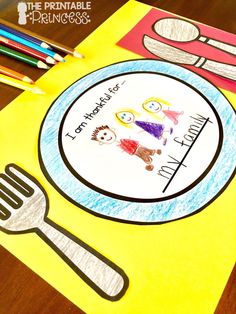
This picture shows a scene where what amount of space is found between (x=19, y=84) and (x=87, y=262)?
29 cm

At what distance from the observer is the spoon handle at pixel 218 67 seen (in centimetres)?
52

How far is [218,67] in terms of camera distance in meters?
0.54

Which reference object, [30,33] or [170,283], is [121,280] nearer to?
[170,283]

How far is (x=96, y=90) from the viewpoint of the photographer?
51 cm

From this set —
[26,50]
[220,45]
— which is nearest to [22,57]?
[26,50]

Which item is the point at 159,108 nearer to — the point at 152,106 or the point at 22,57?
the point at 152,106

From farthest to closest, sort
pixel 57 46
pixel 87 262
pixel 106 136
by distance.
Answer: pixel 57 46 < pixel 106 136 < pixel 87 262

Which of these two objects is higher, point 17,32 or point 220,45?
point 220,45

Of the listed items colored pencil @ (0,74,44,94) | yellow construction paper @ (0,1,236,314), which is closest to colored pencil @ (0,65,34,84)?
colored pencil @ (0,74,44,94)

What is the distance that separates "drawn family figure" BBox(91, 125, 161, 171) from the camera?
0.43 meters

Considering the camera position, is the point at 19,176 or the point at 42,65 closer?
the point at 19,176

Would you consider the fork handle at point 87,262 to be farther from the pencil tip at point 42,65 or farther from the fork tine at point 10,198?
the pencil tip at point 42,65

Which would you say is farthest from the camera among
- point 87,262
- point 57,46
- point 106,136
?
point 57,46

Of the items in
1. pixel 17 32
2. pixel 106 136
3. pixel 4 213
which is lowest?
pixel 4 213
